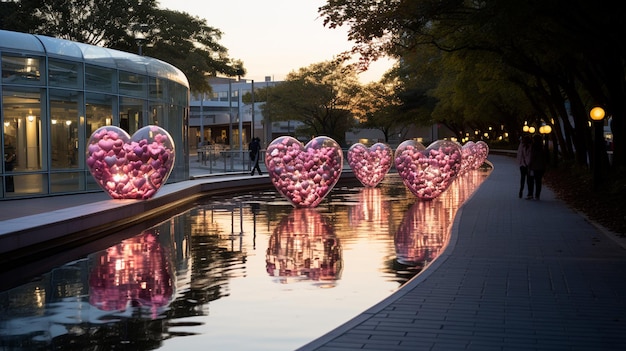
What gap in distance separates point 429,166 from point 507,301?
15669mm

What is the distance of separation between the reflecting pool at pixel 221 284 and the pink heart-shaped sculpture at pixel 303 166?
77.0 inches

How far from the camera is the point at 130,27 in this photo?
172ft

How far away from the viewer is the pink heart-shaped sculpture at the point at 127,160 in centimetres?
2012

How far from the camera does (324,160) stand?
69.5ft

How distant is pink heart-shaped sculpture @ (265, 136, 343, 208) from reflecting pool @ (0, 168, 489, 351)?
1957 mm

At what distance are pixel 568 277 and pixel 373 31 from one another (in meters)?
12.0

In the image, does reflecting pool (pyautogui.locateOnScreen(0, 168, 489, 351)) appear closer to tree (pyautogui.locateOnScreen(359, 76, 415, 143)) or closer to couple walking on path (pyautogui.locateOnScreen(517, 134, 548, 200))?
couple walking on path (pyautogui.locateOnScreen(517, 134, 548, 200))

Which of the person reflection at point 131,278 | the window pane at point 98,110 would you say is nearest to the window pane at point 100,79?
the window pane at point 98,110

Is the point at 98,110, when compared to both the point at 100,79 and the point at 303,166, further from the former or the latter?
the point at 303,166

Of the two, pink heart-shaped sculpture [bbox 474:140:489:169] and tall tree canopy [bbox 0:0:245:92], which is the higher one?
tall tree canopy [bbox 0:0:245:92]

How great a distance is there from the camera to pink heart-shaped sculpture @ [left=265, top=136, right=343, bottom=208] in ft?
68.5

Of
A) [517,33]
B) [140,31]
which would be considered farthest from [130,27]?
[517,33]

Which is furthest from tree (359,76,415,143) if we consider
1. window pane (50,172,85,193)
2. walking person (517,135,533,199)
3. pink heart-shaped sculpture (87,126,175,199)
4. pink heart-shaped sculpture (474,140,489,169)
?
pink heart-shaped sculpture (87,126,175,199)

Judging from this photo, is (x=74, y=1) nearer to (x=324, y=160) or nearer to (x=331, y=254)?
(x=324, y=160)
